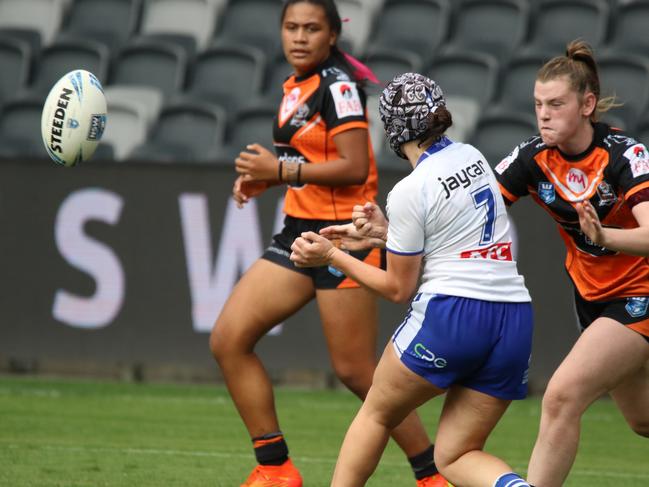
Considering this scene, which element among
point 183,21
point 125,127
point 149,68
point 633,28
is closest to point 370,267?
point 125,127

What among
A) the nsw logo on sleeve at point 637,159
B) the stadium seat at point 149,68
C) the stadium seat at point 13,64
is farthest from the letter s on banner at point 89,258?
Answer: the nsw logo on sleeve at point 637,159

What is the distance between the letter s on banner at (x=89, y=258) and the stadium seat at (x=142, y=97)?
282cm

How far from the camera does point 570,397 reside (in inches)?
193

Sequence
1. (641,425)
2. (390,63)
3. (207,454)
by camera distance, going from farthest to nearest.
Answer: (390,63)
(207,454)
(641,425)

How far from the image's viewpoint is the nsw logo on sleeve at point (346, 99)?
238 inches

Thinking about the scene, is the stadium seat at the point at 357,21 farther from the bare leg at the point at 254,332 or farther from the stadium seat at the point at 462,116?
the bare leg at the point at 254,332

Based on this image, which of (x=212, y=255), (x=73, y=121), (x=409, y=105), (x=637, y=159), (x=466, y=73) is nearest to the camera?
(x=409, y=105)

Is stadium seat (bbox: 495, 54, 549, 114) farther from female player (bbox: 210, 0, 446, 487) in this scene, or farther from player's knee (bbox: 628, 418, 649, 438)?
player's knee (bbox: 628, 418, 649, 438)

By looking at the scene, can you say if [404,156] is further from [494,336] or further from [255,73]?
[255,73]

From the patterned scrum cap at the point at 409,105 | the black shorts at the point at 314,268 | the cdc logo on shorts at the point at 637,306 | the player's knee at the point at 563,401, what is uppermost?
the patterned scrum cap at the point at 409,105

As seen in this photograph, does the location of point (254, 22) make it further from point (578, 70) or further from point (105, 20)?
point (578, 70)

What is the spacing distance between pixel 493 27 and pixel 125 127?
4.45 meters

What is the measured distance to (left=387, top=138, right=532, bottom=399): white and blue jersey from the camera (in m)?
4.56

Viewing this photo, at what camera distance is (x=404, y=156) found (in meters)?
4.90
